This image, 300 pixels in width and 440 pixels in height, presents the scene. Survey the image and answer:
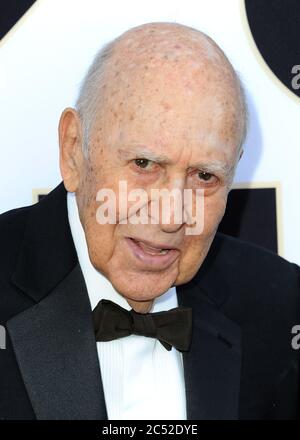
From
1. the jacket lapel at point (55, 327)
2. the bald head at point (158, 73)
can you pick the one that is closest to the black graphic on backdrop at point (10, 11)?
the bald head at point (158, 73)

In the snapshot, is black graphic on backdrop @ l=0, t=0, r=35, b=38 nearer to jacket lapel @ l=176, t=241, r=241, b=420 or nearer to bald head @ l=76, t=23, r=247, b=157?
bald head @ l=76, t=23, r=247, b=157

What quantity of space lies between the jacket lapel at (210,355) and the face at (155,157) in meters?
0.22

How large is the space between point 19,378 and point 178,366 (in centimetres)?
40

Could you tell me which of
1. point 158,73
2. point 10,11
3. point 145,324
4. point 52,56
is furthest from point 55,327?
point 10,11

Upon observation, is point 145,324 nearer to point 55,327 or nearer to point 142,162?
point 55,327

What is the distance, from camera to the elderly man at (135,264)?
194cm

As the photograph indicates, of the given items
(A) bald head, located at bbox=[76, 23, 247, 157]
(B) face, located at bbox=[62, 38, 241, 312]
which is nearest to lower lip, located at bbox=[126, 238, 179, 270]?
(B) face, located at bbox=[62, 38, 241, 312]

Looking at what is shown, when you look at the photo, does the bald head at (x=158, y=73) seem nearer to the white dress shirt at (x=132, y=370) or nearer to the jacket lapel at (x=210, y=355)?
the white dress shirt at (x=132, y=370)

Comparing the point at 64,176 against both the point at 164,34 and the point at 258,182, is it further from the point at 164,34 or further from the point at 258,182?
the point at 258,182

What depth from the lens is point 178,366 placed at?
2.19 m

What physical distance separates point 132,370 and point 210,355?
7.5 inches

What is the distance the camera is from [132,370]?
7.02 feet

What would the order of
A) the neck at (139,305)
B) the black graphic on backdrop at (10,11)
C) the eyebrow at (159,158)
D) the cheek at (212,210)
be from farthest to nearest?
the black graphic on backdrop at (10,11)
the neck at (139,305)
the cheek at (212,210)
the eyebrow at (159,158)
